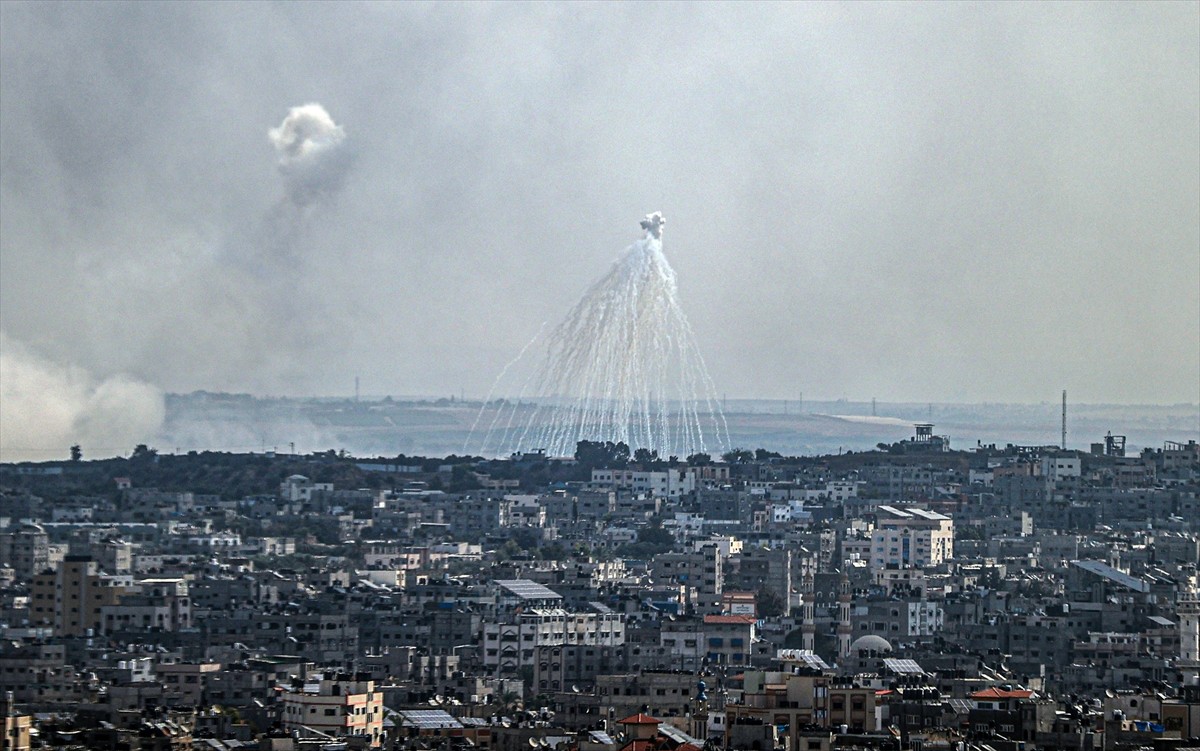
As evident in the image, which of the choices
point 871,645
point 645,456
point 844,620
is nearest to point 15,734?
point 871,645

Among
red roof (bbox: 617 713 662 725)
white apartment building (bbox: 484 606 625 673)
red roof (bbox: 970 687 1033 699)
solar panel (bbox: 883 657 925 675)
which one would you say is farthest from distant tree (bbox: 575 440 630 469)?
red roof (bbox: 617 713 662 725)

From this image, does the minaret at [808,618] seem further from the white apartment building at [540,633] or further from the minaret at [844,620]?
the white apartment building at [540,633]

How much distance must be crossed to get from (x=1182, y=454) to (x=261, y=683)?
95.5 metres

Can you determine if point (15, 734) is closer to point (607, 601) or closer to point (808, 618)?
point (808, 618)

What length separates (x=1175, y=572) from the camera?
117 metres

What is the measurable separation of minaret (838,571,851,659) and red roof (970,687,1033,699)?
16.4m

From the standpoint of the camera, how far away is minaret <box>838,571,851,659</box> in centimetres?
9250

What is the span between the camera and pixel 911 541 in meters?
133

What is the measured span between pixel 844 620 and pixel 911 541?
1318 inches

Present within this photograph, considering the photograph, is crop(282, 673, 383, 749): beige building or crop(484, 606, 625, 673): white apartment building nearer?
crop(282, 673, 383, 749): beige building

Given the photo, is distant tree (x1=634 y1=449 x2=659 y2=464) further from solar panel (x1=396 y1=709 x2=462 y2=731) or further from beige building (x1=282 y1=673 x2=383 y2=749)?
beige building (x1=282 y1=673 x2=383 y2=749)

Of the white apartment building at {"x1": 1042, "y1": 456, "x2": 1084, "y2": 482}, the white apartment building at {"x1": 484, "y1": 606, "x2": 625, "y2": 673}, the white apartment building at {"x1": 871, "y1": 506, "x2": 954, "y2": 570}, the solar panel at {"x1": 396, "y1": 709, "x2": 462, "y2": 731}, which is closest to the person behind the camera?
the solar panel at {"x1": 396, "y1": 709, "x2": 462, "y2": 731}

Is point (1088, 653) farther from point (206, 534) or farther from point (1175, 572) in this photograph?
point (206, 534)

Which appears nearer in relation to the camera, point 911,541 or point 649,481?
point 911,541
